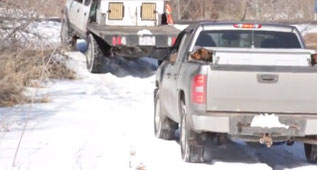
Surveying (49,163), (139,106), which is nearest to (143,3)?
(139,106)

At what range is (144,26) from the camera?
18500mm

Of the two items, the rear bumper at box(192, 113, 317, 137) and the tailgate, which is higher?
the tailgate

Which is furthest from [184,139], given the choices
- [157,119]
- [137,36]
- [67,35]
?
[67,35]

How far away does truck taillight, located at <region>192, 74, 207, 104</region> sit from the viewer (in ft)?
26.8

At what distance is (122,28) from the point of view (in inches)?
710

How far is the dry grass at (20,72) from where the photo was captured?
45.3ft

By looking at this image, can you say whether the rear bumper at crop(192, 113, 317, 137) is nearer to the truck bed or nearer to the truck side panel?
the truck side panel

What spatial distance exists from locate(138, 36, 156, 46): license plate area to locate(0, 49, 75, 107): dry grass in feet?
6.39

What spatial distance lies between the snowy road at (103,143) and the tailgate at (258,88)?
809 mm

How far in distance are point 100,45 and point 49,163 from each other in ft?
30.5

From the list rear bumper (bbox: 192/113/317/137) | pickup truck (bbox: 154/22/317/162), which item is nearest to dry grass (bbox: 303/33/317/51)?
pickup truck (bbox: 154/22/317/162)

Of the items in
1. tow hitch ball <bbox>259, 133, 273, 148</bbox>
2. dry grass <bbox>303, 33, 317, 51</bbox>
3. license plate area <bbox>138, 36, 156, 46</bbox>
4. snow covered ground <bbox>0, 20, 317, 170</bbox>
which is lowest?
dry grass <bbox>303, 33, 317, 51</bbox>

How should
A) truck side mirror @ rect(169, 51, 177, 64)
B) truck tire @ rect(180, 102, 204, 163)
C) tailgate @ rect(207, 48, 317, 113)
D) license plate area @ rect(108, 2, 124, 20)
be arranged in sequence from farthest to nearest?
license plate area @ rect(108, 2, 124, 20) → truck side mirror @ rect(169, 51, 177, 64) → truck tire @ rect(180, 102, 204, 163) → tailgate @ rect(207, 48, 317, 113)

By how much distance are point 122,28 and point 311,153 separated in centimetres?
948
